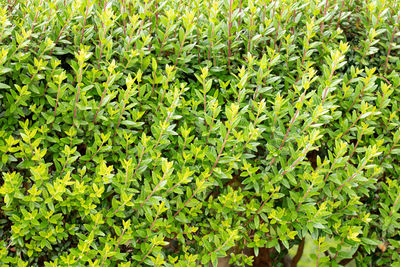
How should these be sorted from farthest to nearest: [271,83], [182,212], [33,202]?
1. [271,83]
2. [182,212]
3. [33,202]

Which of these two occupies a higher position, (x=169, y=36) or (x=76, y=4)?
(x=76, y=4)

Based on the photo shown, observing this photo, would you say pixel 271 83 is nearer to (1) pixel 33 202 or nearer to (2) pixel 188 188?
(2) pixel 188 188

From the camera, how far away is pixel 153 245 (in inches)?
102

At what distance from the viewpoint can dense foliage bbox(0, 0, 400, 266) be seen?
2.56 meters

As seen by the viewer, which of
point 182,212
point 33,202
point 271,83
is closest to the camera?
point 33,202

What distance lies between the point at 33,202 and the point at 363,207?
2.38 meters

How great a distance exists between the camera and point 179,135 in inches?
112

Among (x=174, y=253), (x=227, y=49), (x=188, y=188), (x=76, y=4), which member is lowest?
(x=174, y=253)

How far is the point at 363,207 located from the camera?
3.14 m

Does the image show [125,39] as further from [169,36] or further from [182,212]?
[182,212]

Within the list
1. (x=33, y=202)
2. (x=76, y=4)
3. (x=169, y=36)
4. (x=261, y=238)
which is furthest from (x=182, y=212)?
(x=76, y=4)

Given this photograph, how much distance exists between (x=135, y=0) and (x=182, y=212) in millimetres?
1644

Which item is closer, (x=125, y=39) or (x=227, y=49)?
(x=125, y=39)

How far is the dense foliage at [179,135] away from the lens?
2.56 m
